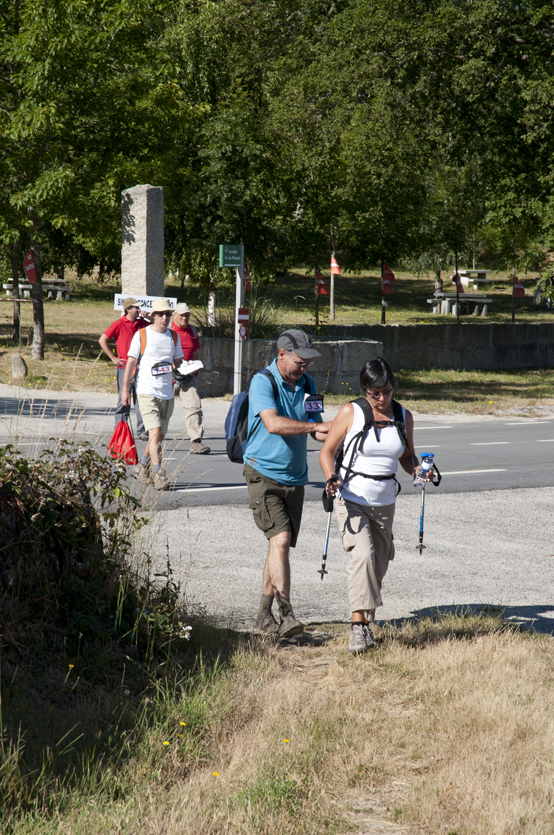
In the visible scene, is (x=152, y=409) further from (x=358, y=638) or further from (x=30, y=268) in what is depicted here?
(x=30, y=268)

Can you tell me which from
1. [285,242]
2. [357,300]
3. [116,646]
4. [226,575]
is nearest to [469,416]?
[285,242]

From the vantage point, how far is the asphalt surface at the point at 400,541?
551cm

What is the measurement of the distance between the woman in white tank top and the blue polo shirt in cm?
25

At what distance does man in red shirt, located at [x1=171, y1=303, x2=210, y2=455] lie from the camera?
10.5 metres

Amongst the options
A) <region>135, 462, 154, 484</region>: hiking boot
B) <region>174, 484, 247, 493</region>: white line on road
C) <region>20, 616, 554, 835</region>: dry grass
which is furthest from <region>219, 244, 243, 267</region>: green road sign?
<region>20, 616, 554, 835</region>: dry grass

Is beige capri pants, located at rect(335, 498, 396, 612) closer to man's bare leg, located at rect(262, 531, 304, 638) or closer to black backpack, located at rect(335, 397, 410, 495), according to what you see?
black backpack, located at rect(335, 397, 410, 495)

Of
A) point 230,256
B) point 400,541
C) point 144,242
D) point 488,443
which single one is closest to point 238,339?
point 230,256

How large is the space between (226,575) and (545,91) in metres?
14.8

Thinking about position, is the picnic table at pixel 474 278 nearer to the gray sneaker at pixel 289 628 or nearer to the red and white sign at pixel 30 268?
the red and white sign at pixel 30 268

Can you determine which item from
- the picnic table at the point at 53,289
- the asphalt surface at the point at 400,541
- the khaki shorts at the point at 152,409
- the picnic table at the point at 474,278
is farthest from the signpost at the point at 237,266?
the picnic table at the point at 474,278

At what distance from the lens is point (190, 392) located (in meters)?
10.4

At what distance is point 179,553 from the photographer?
6.34 m

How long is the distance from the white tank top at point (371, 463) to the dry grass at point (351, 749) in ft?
2.58

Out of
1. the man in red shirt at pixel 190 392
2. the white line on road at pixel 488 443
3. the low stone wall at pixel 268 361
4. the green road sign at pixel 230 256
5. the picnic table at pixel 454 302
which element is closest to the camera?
the man in red shirt at pixel 190 392
